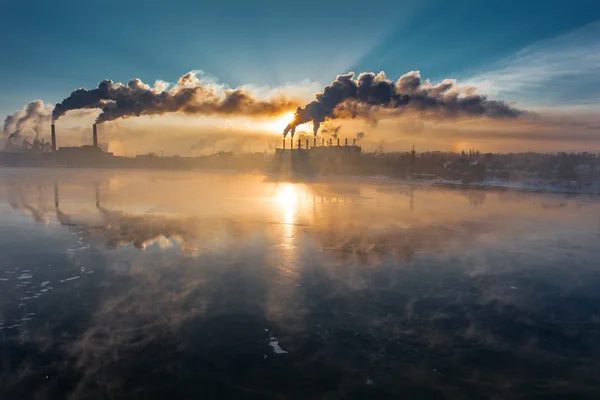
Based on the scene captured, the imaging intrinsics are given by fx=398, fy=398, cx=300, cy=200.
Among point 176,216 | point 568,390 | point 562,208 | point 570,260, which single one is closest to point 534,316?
point 568,390

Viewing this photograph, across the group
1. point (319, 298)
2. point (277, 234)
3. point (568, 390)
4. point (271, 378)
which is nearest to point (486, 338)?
point (568, 390)

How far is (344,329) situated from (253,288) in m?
3.54

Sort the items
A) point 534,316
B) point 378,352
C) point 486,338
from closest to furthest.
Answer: point 378,352, point 486,338, point 534,316

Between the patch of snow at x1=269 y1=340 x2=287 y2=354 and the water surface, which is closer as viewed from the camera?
the water surface

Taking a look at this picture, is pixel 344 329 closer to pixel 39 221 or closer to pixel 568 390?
pixel 568 390

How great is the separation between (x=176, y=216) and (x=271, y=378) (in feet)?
62.9

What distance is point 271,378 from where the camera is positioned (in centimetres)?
742

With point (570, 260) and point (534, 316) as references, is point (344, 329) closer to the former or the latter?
point (534, 316)

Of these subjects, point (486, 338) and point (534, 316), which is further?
point (534, 316)

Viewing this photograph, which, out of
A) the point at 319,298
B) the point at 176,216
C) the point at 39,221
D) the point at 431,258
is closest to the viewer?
the point at 319,298

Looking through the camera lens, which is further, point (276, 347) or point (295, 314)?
point (295, 314)

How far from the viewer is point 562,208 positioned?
3281 centimetres

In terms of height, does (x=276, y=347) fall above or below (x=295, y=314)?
below

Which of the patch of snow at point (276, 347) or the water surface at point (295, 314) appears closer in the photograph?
the water surface at point (295, 314)
